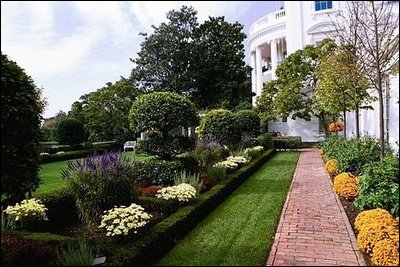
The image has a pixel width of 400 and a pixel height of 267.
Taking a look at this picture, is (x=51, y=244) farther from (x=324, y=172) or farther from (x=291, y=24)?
(x=291, y=24)

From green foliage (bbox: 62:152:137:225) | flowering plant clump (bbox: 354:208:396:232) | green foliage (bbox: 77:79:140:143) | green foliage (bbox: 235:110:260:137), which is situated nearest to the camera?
flowering plant clump (bbox: 354:208:396:232)

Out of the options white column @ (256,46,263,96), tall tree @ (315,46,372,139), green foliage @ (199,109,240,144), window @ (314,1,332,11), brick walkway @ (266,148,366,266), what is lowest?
brick walkway @ (266,148,366,266)

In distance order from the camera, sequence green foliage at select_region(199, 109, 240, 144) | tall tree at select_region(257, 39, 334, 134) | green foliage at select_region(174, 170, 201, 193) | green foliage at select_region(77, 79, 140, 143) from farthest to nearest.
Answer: green foliage at select_region(77, 79, 140, 143) < tall tree at select_region(257, 39, 334, 134) < green foliage at select_region(199, 109, 240, 144) < green foliage at select_region(174, 170, 201, 193)

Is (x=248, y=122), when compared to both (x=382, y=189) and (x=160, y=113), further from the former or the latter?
(x=382, y=189)

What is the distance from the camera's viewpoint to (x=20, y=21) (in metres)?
4.73

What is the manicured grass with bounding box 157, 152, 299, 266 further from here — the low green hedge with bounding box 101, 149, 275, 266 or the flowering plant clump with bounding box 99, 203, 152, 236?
the flowering plant clump with bounding box 99, 203, 152, 236

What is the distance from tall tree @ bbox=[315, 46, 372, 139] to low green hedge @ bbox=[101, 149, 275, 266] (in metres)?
4.80

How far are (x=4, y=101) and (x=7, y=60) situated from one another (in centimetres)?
61

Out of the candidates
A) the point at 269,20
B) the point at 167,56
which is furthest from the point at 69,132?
the point at 269,20

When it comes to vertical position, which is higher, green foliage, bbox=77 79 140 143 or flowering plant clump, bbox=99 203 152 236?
green foliage, bbox=77 79 140 143

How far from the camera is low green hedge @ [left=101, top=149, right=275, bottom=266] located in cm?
438

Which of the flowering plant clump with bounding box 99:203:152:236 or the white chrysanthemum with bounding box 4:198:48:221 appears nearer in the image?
the flowering plant clump with bounding box 99:203:152:236

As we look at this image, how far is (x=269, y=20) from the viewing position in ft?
97.1

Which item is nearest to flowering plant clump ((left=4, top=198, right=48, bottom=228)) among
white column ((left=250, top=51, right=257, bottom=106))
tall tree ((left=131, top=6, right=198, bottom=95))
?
tall tree ((left=131, top=6, right=198, bottom=95))
